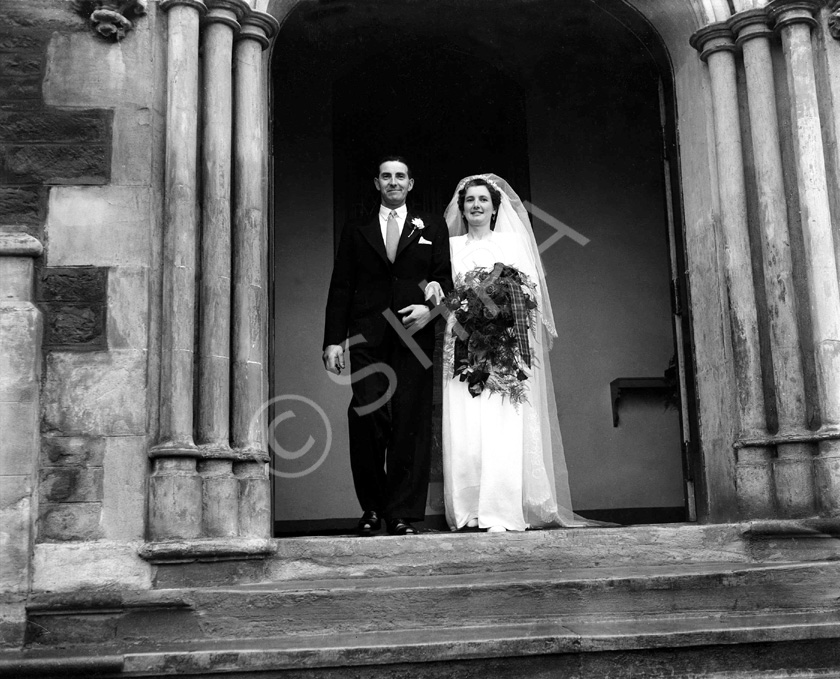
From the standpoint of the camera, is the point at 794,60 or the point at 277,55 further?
the point at 277,55

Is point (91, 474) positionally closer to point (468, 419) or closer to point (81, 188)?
point (81, 188)

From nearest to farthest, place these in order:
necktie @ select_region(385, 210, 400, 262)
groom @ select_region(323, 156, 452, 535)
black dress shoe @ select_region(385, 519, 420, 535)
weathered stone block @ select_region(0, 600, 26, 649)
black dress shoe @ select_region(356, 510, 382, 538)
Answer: weathered stone block @ select_region(0, 600, 26, 649), black dress shoe @ select_region(385, 519, 420, 535), black dress shoe @ select_region(356, 510, 382, 538), groom @ select_region(323, 156, 452, 535), necktie @ select_region(385, 210, 400, 262)

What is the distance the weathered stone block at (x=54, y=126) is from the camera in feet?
15.7

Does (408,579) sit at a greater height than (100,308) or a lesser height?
lesser

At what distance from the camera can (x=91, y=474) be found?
4.50 meters

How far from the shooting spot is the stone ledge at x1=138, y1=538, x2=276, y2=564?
4391mm

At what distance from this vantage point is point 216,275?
4824mm

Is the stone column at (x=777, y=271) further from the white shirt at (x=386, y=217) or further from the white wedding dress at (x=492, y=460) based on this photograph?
the white shirt at (x=386, y=217)

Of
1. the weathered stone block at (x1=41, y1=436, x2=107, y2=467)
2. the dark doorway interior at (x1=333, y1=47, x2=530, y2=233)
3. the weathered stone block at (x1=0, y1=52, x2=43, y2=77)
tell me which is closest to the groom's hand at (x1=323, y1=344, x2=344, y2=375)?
the weathered stone block at (x1=41, y1=436, x2=107, y2=467)

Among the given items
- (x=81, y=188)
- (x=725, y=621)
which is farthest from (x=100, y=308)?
(x=725, y=621)

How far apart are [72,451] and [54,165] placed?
123 centimetres

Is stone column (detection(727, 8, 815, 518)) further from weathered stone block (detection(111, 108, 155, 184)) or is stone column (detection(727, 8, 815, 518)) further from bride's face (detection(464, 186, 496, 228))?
weathered stone block (detection(111, 108, 155, 184))

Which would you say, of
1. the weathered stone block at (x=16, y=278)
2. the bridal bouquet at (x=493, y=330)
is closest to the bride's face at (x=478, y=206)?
the bridal bouquet at (x=493, y=330)

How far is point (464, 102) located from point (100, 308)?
155 inches
